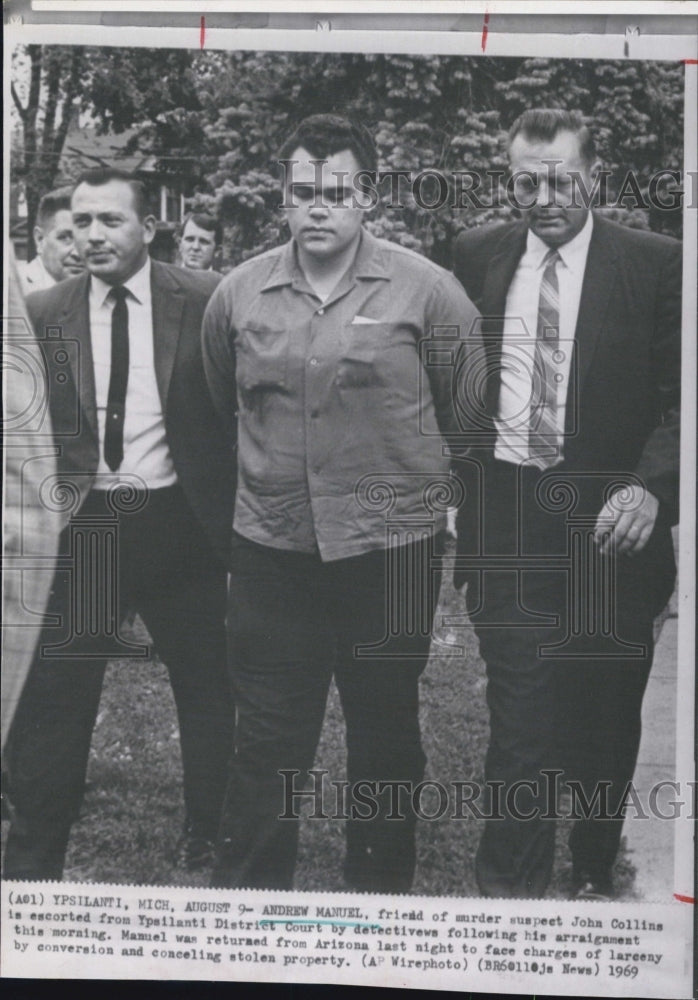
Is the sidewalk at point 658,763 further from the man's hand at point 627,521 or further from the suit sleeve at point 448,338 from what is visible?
the suit sleeve at point 448,338

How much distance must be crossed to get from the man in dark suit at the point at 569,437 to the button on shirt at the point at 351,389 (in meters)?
0.13

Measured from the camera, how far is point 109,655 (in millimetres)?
4117

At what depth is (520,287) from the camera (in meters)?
4.05

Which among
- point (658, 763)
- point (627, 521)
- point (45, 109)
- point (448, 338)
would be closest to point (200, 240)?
point (45, 109)

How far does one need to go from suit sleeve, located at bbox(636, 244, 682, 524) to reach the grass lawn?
732 millimetres

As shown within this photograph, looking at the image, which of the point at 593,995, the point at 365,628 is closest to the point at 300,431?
the point at 365,628

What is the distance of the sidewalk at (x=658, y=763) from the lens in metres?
4.08

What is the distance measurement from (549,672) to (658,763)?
0.45 m

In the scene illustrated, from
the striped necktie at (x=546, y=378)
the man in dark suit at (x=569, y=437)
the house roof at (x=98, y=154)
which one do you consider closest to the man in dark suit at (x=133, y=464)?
the house roof at (x=98, y=154)

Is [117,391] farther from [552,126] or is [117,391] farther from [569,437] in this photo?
[552,126]

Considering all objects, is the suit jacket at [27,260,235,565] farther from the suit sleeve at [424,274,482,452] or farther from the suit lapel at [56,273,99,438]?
the suit sleeve at [424,274,482,452]

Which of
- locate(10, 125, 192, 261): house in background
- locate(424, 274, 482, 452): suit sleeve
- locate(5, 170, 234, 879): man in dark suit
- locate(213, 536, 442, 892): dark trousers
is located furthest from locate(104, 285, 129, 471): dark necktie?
locate(424, 274, 482, 452): suit sleeve

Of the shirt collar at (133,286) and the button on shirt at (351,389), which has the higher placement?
the shirt collar at (133,286)

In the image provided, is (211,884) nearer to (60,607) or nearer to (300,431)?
(60,607)
